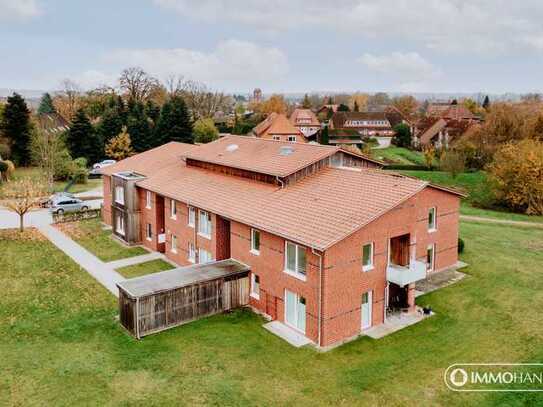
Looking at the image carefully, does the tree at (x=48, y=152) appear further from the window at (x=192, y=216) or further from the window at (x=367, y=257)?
the window at (x=367, y=257)

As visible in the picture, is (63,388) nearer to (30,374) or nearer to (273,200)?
(30,374)

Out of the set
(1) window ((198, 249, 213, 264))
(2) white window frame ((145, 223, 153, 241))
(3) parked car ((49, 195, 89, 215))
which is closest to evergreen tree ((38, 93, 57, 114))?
(3) parked car ((49, 195, 89, 215))

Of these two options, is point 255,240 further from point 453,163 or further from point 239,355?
point 453,163

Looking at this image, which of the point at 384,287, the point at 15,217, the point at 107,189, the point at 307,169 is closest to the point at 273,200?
the point at 307,169

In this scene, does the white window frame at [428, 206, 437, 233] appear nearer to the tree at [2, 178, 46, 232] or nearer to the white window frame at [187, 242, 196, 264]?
the white window frame at [187, 242, 196, 264]

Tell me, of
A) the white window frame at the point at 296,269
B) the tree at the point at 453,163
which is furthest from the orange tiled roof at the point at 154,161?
the tree at the point at 453,163

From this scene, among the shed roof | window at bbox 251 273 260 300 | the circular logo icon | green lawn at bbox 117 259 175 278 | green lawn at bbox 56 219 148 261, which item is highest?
the shed roof

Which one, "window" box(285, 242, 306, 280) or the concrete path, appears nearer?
"window" box(285, 242, 306, 280)

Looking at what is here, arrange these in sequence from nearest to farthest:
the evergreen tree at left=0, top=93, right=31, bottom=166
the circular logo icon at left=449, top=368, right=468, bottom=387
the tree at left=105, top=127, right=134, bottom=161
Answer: the circular logo icon at left=449, top=368, right=468, bottom=387 → the evergreen tree at left=0, top=93, right=31, bottom=166 → the tree at left=105, top=127, right=134, bottom=161
